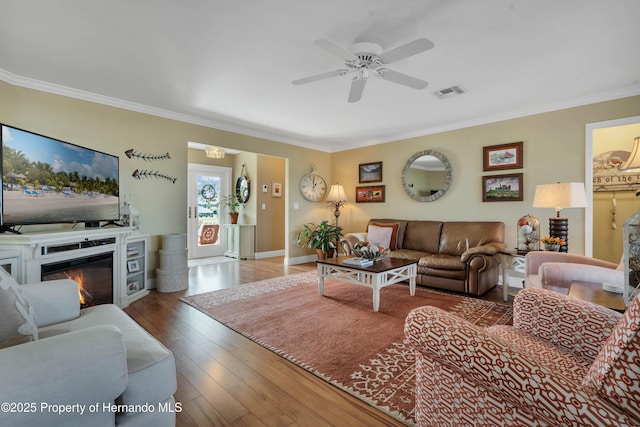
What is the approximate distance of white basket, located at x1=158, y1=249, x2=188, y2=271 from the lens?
3.78 m

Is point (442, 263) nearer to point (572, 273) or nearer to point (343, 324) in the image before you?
point (572, 273)

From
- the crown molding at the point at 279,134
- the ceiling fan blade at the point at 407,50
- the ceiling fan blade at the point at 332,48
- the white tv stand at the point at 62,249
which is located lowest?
the white tv stand at the point at 62,249

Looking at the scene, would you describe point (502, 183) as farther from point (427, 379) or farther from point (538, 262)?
point (427, 379)

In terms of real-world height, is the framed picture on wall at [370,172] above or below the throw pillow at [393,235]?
above

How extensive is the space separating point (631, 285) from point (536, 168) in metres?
3.04

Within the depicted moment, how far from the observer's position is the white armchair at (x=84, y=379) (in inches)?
32.6

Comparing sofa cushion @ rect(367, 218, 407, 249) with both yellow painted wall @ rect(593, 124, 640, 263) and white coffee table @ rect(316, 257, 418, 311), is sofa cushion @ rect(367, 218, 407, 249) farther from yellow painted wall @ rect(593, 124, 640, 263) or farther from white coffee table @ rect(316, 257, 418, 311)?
yellow painted wall @ rect(593, 124, 640, 263)

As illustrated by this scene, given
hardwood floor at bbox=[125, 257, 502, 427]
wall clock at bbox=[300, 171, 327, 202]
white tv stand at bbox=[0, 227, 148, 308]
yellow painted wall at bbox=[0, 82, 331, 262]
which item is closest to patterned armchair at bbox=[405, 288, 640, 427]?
hardwood floor at bbox=[125, 257, 502, 427]

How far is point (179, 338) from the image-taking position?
243cm

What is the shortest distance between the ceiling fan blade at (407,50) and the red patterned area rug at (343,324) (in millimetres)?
2138

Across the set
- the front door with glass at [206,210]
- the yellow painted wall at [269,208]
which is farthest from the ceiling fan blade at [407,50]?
the front door with glass at [206,210]

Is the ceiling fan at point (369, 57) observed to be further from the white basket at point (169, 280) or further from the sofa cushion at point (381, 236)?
the white basket at point (169, 280)

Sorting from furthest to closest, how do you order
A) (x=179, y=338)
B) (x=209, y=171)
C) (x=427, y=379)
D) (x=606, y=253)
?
(x=209, y=171) → (x=606, y=253) → (x=179, y=338) → (x=427, y=379)

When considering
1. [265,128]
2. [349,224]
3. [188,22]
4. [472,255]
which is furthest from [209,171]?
[472,255]
